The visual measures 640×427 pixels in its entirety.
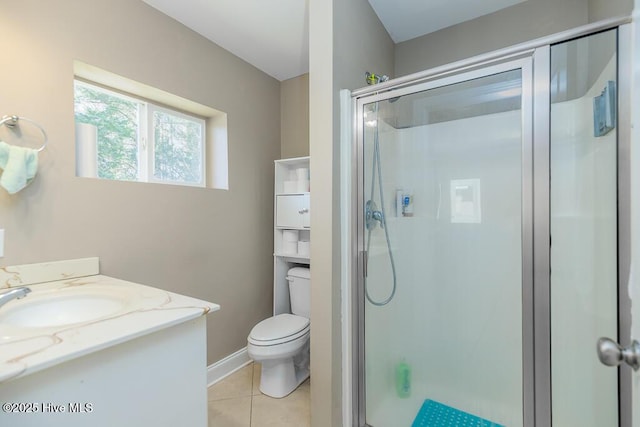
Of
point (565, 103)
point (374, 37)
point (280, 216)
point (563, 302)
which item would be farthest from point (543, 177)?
point (280, 216)

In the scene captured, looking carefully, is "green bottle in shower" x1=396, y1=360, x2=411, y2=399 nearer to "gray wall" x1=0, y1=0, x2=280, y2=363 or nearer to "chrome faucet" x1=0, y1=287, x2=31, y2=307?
"gray wall" x1=0, y1=0, x2=280, y2=363

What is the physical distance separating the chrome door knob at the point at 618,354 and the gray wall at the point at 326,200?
97cm

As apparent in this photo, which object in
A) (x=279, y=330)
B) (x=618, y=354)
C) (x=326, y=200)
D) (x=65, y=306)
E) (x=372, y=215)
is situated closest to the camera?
(x=618, y=354)

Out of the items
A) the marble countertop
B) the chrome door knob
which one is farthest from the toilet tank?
the chrome door knob

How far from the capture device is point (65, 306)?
1100 millimetres

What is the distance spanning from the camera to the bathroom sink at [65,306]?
1.00 meters

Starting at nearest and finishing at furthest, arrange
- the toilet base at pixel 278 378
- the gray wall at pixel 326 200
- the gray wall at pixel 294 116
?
1. the gray wall at pixel 326 200
2. the toilet base at pixel 278 378
3. the gray wall at pixel 294 116

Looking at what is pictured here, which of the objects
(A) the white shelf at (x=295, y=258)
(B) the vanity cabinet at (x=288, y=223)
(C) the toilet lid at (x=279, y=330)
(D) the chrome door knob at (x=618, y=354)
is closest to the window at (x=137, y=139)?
(B) the vanity cabinet at (x=288, y=223)

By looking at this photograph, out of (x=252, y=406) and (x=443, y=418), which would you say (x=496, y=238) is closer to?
(x=443, y=418)

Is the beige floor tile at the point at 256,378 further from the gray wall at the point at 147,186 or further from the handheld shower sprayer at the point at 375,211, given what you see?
the handheld shower sprayer at the point at 375,211

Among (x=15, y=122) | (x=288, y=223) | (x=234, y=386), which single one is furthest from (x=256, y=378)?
(x=15, y=122)

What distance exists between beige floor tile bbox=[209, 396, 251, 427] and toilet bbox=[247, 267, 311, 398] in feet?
0.51

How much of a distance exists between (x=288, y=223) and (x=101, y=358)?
156 cm

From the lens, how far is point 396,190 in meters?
1.74
